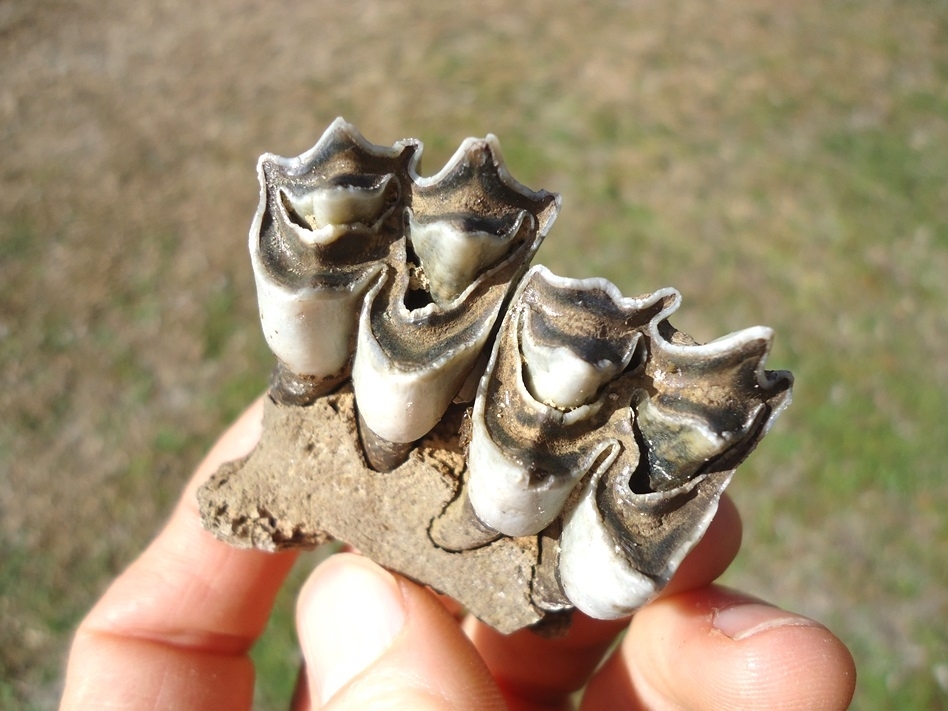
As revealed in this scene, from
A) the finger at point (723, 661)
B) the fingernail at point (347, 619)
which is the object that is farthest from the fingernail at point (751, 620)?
the fingernail at point (347, 619)

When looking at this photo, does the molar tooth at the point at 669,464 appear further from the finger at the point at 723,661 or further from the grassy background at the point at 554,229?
the grassy background at the point at 554,229

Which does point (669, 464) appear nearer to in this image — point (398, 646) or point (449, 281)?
point (449, 281)

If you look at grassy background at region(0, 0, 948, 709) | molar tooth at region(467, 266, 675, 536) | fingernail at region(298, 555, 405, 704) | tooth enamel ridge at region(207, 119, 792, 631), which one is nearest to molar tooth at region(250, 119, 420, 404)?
tooth enamel ridge at region(207, 119, 792, 631)

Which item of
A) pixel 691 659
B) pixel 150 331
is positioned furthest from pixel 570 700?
pixel 150 331

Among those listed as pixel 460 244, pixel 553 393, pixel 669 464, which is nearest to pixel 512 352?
pixel 553 393

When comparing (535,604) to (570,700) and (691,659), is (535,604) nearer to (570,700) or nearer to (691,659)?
(691,659)
